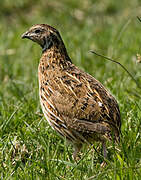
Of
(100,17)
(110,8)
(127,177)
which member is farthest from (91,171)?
(110,8)

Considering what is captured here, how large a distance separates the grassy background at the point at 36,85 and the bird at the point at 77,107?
0.17 metres

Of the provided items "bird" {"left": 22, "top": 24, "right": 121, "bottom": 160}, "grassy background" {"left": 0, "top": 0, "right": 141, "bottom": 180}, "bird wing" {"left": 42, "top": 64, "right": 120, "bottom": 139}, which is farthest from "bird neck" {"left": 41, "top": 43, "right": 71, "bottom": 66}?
"grassy background" {"left": 0, "top": 0, "right": 141, "bottom": 180}

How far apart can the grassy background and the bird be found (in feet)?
0.55

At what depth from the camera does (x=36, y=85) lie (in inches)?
254

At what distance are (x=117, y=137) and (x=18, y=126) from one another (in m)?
1.32

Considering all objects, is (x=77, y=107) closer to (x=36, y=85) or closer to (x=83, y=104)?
(x=83, y=104)

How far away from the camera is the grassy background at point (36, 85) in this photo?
430 centimetres

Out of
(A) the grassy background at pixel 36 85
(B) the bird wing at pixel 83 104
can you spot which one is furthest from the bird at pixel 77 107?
(A) the grassy background at pixel 36 85

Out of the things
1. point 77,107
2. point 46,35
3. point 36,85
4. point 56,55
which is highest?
point 46,35

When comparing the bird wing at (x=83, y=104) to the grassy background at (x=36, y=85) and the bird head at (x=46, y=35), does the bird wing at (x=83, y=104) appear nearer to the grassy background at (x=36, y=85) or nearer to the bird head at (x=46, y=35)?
the grassy background at (x=36, y=85)

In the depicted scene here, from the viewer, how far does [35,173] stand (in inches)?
167

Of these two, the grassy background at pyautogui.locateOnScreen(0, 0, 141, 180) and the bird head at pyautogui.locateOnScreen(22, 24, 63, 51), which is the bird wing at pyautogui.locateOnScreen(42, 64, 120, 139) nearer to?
the grassy background at pyautogui.locateOnScreen(0, 0, 141, 180)

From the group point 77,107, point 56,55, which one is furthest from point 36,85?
point 77,107

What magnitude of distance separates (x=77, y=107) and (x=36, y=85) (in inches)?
73.7
